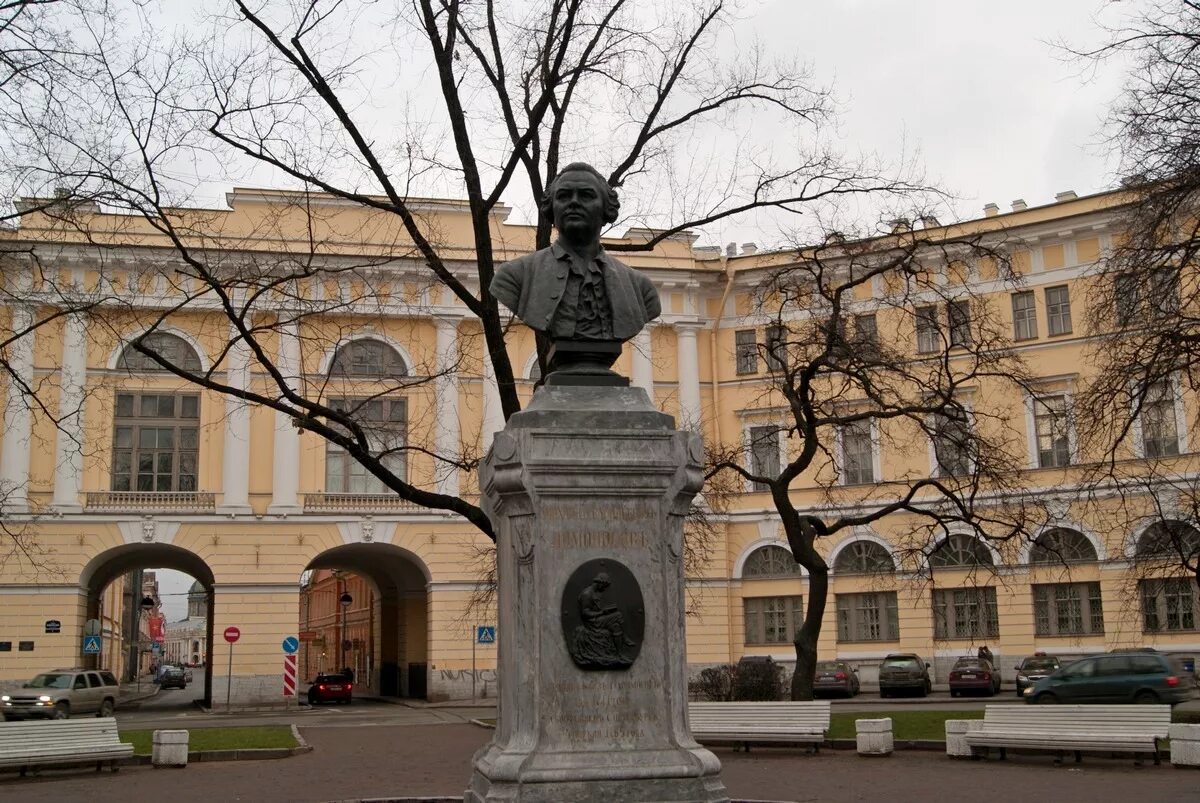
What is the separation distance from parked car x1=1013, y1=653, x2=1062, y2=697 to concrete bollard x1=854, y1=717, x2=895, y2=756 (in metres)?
16.7

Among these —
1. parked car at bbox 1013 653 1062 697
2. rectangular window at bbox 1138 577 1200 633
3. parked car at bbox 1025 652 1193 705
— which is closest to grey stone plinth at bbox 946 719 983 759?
parked car at bbox 1025 652 1193 705

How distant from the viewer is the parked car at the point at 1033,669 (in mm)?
33844

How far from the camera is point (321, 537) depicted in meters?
40.2

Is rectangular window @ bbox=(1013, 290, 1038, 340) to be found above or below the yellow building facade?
above

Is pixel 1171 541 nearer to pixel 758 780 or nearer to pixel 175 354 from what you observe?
pixel 758 780

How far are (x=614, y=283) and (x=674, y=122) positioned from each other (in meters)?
9.11

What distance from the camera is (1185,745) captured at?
15.6 m

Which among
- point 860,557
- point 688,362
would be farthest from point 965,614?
point 688,362

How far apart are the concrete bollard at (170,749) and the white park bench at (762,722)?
7.91 meters

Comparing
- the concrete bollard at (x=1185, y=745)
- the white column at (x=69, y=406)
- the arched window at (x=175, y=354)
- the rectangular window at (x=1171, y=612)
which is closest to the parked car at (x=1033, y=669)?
the rectangular window at (x=1171, y=612)

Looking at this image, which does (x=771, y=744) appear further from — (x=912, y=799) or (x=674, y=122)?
(x=674, y=122)

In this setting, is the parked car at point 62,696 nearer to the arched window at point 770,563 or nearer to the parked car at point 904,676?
the arched window at point 770,563

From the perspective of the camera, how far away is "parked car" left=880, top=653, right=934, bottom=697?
3622 centimetres

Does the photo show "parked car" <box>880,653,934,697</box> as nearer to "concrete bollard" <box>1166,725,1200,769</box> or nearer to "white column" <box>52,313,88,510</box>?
"concrete bollard" <box>1166,725,1200,769</box>
